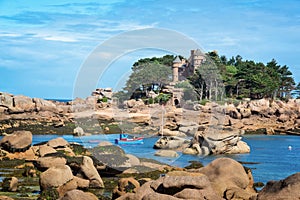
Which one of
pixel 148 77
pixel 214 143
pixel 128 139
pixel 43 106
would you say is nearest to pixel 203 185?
pixel 148 77

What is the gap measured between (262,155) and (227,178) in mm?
35911

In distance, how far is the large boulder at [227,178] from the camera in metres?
21.1

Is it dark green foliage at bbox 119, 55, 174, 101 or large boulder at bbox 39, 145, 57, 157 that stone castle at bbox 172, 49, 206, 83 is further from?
large boulder at bbox 39, 145, 57, 157

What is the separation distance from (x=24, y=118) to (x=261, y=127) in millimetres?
37783

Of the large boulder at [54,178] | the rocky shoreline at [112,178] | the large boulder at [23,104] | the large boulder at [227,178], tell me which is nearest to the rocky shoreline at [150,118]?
the large boulder at [23,104]

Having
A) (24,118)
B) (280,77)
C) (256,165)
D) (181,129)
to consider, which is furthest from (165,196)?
(280,77)

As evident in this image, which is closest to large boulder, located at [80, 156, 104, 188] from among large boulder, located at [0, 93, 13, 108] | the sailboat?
the sailboat

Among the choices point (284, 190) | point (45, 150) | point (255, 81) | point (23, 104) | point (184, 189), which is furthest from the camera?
point (255, 81)

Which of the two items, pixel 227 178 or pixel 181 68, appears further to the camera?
pixel 181 68

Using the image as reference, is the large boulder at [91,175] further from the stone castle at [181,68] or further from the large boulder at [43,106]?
the large boulder at [43,106]

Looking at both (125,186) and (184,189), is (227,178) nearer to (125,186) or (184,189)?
(184,189)

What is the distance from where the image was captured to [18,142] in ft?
133

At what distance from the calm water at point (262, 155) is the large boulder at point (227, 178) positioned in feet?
47.7

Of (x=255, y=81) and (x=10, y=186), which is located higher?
(x=255, y=81)
